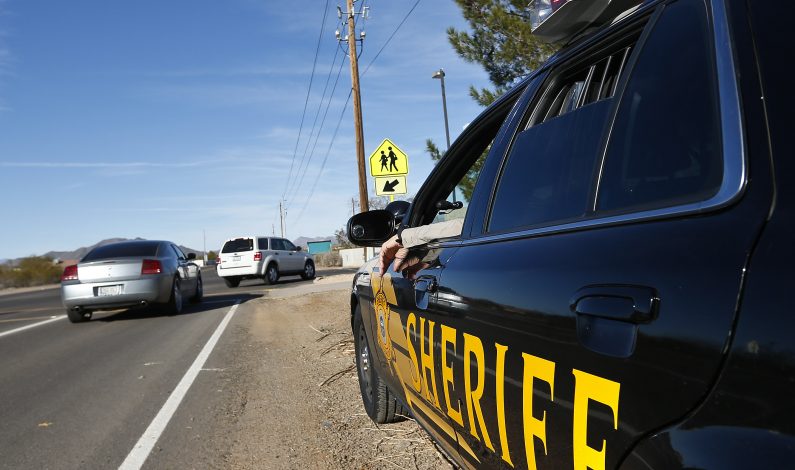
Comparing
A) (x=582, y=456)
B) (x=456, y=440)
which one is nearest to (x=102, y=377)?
(x=456, y=440)

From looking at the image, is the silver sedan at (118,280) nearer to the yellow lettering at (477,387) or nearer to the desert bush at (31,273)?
the yellow lettering at (477,387)

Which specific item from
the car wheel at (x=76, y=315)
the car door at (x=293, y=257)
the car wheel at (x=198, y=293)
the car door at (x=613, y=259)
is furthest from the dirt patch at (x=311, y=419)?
the car door at (x=293, y=257)

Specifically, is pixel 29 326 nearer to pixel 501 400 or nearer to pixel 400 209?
pixel 400 209

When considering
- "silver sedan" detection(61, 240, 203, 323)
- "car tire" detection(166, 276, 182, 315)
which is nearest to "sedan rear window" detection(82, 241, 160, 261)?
"silver sedan" detection(61, 240, 203, 323)

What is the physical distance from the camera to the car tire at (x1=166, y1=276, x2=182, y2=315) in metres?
12.5

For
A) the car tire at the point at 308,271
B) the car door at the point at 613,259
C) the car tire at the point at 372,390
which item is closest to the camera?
the car door at the point at 613,259

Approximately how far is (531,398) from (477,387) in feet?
1.33

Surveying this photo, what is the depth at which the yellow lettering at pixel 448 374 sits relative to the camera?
224 cm

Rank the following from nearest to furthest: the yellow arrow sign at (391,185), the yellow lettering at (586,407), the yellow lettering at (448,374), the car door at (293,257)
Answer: the yellow lettering at (586,407) → the yellow lettering at (448,374) → the yellow arrow sign at (391,185) → the car door at (293,257)

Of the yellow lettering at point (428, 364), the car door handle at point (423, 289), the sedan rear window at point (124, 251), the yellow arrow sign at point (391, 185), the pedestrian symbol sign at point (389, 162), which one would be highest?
the pedestrian symbol sign at point (389, 162)

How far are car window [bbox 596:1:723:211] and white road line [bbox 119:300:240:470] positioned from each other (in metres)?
3.50

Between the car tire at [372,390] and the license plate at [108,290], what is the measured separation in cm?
834

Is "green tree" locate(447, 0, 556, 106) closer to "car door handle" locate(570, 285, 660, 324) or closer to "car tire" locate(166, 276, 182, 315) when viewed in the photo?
"car tire" locate(166, 276, 182, 315)

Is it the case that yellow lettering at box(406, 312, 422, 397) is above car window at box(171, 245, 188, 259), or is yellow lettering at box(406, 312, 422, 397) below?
below
